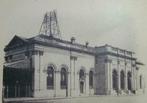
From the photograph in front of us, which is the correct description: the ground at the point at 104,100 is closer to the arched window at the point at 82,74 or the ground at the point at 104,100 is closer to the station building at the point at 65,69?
the station building at the point at 65,69

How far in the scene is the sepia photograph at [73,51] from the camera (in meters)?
2.46

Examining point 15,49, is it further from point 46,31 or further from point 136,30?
point 136,30

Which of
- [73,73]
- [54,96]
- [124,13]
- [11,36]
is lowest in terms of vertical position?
[54,96]

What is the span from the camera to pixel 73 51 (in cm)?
286

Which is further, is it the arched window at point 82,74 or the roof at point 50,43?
the arched window at point 82,74

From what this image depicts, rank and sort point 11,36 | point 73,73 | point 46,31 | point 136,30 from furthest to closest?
1. point 136,30
2. point 73,73
3. point 46,31
4. point 11,36

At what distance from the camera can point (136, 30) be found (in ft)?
11.3

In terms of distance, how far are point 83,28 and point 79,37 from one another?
113mm

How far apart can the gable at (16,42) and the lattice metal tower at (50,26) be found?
6.5 inches

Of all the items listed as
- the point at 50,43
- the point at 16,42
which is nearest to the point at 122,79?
the point at 50,43

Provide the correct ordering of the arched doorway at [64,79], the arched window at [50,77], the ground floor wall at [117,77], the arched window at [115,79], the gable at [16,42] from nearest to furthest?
the gable at [16,42] → the arched window at [50,77] → the arched doorway at [64,79] → the ground floor wall at [117,77] → the arched window at [115,79]

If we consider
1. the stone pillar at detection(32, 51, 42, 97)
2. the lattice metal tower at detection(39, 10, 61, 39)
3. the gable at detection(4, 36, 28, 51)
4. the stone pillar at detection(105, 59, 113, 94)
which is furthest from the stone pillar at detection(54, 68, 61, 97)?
the stone pillar at detection(105, 59, 113, 94)

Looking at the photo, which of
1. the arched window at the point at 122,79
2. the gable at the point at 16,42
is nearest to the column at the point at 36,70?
the gable at the point at 16,42

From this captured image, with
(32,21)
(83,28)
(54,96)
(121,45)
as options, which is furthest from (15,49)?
(121,45)
